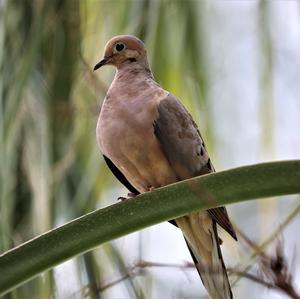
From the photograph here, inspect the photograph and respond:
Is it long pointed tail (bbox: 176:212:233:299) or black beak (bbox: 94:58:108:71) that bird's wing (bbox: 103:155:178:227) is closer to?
long pointed tail (bbox: 176:212:233:299)

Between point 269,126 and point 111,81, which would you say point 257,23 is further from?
point 111,81

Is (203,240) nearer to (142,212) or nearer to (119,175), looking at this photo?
(119,175)

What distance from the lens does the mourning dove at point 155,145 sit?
70.6 inches

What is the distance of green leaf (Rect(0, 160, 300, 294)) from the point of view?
85 centimetres

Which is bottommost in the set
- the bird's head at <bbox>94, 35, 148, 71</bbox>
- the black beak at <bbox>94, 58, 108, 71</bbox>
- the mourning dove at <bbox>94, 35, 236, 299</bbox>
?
the mourning dove at <bbox>94, 35, 236, 299</bbox>

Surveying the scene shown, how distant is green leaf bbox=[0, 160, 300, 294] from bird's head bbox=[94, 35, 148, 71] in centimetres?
103

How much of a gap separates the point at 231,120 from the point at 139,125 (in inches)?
9.3

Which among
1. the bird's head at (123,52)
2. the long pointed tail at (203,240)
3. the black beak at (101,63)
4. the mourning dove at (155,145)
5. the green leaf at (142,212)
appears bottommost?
the green leaf at (142,212)

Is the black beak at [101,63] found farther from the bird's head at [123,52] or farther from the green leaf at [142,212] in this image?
the green leaf at [142,212]

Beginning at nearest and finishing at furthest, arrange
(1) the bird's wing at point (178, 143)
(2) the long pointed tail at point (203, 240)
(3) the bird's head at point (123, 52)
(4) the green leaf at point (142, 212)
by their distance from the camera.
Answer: (4) the green leaf at point (142, 212) → (2) the long pointed tail at point (203, 240) → (1) the bird's wing at point (178, 143) → (3) the bird's head at point (123, 52)

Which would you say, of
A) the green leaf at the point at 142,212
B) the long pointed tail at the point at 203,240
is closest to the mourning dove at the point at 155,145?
the long pointed tail at the point at 203,240

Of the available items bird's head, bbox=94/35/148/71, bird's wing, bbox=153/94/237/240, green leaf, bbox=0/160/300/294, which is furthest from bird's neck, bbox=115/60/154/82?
green leaf, bbox=0/160/300/294

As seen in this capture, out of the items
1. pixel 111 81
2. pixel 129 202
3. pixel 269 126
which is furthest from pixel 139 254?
pixel 111 81

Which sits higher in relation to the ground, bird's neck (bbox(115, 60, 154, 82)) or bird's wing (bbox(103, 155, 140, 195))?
bird's neck (bbox(115, 60, 154, 82))
